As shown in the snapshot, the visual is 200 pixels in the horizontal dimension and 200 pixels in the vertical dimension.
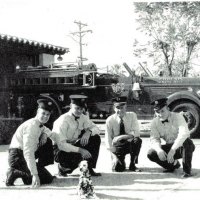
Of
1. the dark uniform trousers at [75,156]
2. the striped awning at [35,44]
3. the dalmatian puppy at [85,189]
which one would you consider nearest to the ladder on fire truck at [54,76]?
the striped awning at [35,44]

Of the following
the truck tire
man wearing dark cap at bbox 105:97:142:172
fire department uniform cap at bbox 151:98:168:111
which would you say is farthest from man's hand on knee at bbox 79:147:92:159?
the truck tire

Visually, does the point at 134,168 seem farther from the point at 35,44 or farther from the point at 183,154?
the point at 35,44

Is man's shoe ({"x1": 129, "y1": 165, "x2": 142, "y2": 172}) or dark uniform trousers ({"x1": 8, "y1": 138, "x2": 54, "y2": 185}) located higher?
dark uniform trousers ({"x1": 8, "y1": 138, "x2": 54, "y2": 185})

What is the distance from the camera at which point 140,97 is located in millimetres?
12305

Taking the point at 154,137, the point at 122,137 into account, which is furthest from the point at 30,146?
the point at 154,137

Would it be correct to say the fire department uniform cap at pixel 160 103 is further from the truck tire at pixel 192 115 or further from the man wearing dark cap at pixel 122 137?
the truck tire at pixel 192 115

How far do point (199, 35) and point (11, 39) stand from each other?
11.3 metres

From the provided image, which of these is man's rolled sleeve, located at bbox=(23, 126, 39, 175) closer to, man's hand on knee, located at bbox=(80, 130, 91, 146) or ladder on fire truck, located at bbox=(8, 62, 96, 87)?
man's hand on knee, located at bbox=(80, 130, 91, 146)

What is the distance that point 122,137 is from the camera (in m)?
6.65

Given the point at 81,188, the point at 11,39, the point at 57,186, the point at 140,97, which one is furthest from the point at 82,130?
the point at 11,39

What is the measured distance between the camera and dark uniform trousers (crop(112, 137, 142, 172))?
21.5 feet

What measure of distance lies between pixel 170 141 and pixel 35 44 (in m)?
10.4

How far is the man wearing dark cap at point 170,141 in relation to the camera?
6.00m

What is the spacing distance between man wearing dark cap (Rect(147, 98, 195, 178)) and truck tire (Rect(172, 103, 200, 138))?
4.95 meters
